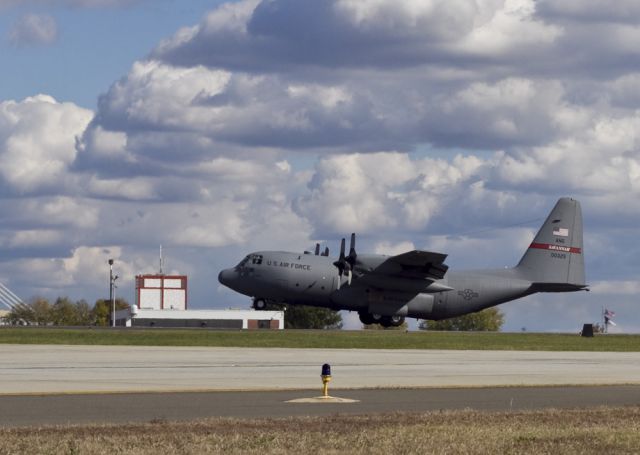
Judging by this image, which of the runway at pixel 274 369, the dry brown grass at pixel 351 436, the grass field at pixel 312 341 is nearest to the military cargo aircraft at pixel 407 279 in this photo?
the grass field at pixel 312 341

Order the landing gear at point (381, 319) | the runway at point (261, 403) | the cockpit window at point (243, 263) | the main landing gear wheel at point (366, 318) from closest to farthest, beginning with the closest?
the runway at point (261, 403) < the landing gear at point (381, 319) < the main landing gear wheel at point (366, 318) < the cockpit window at point (243, 263)

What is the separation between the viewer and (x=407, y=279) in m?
71.9

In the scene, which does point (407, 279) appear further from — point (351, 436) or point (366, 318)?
point (351, 436)

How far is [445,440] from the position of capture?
19.6 m

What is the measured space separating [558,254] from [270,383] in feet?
161

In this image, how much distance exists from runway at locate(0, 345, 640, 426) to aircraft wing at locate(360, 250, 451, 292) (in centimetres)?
1961

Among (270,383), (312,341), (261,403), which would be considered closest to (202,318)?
(312,341)

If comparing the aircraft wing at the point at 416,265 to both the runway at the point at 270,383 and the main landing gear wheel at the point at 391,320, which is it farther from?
the runway at the point at 270,383

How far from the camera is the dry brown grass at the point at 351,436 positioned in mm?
18406

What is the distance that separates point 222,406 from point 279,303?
50200 millimetres

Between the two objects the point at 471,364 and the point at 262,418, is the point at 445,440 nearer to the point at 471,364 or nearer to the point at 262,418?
the point at 262,418

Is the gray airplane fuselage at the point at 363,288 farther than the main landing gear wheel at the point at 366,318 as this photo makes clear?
No

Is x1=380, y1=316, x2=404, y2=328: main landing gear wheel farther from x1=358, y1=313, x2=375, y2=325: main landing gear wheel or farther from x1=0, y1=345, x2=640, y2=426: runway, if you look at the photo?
x1=0, y1=345, x2=640, y2=426: runway

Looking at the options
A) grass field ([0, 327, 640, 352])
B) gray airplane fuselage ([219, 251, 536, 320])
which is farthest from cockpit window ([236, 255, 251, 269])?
grass field ([0, 327, 640, 352])
